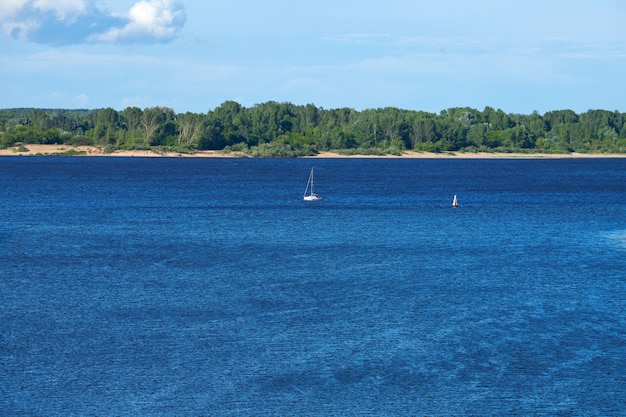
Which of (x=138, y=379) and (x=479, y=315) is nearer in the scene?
(x=138, y=379)

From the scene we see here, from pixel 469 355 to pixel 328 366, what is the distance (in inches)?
245

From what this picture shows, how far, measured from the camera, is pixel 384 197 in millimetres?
122500

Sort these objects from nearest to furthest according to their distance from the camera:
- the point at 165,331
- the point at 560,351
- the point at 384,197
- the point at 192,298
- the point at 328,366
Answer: the point at 328,366, the point at 560,351, the point at 165,331, the point at 192,298, the point at 384,197

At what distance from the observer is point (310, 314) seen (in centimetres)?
4622

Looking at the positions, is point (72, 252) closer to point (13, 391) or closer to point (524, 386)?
point (13, 391)

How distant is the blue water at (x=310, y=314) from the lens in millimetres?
34031

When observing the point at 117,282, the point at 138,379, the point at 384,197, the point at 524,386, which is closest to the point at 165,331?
the point at 138,379

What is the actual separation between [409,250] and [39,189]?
3106 inches

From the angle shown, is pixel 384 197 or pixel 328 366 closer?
pixel 328 366

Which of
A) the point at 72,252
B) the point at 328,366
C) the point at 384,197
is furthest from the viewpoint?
the point at 384,197

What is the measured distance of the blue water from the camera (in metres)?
34.0

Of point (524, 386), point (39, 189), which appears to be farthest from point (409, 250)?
point (39, 189)

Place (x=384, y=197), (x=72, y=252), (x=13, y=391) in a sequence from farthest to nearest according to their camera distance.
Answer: (x=384, y=197) < (x=72, y=252) < (x=13, y=391)

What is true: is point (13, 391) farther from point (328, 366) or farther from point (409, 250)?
point (409, 250)
